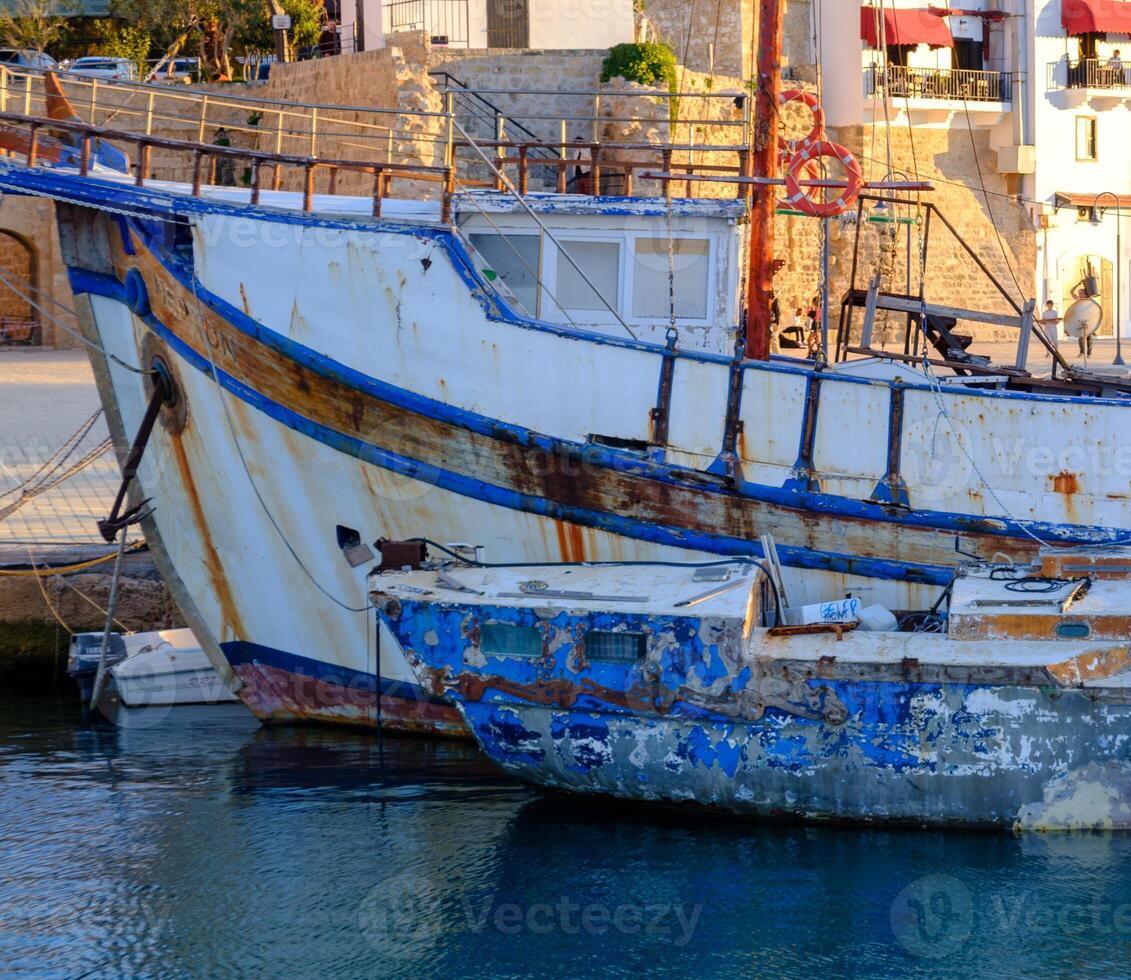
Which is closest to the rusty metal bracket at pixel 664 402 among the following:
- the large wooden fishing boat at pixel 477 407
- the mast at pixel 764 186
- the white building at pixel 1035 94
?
the large wooden fishing boat at pixel 477 407

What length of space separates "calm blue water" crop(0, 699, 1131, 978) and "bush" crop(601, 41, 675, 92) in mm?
17895

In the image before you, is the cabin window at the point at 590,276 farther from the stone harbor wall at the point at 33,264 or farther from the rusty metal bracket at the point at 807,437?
the stone harbor wall at the point at 33,264

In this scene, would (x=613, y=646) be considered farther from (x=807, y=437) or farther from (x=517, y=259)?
(x=517, y=259)

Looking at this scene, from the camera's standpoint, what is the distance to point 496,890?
31.7ft

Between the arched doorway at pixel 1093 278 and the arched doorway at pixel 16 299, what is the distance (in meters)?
22.1

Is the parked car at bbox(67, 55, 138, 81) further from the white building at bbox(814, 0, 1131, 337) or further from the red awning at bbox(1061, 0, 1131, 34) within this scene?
the red awning at bbox(1061, 0, 1131, 34)

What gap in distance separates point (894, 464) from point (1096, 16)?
25.8 m

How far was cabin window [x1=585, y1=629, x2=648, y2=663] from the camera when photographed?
33.0 ft

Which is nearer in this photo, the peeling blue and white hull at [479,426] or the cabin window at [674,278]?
the peeling blue and white hull at [479,426]

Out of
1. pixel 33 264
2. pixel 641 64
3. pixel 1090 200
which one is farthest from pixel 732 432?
pixel 1090 200

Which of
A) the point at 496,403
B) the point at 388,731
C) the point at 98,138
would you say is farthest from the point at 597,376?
the point at 98,138

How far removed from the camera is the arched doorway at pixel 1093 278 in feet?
116

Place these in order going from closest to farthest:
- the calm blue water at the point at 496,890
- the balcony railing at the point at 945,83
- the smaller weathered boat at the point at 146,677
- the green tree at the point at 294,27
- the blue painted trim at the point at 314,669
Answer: the calm blue water at the point at 496,890, the blue painted trim at the point at 314,669, the smaller weathered boat at the point at 146,677, the balcony railing at the point at 945,83, the green tree at the point at 294,27

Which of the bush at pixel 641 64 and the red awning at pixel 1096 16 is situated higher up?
the red awning at pixel 1096 16
